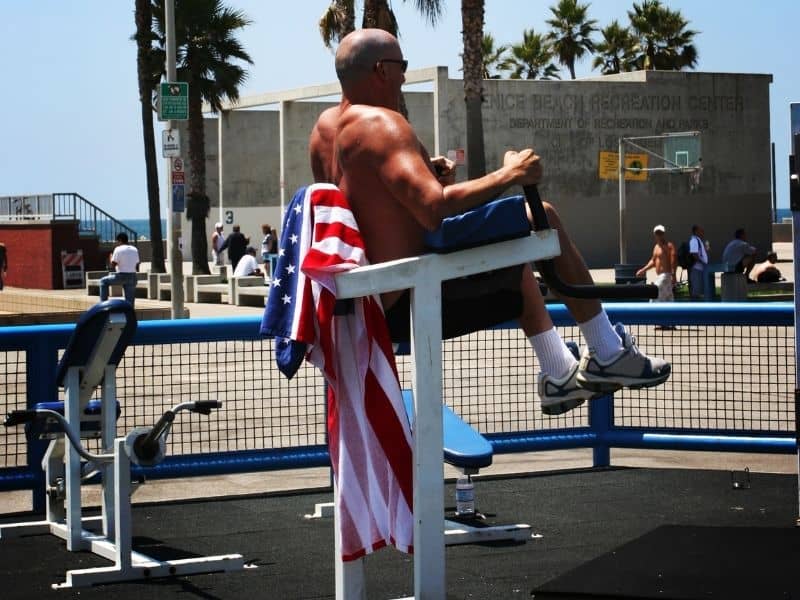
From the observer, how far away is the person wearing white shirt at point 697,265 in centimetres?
A: 2575

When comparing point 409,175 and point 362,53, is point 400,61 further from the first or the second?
point 409,175

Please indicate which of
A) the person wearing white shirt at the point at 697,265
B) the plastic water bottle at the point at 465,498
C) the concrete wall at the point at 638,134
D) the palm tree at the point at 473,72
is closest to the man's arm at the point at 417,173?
the plastic water bottle at the point at 465,498

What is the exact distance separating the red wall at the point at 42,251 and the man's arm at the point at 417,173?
36.9 meters

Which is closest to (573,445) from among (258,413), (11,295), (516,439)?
(516,439)

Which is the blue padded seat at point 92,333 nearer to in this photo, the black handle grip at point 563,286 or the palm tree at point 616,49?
the black handle grip at point 563,286

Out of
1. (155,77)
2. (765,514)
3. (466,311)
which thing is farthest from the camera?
(155,77)

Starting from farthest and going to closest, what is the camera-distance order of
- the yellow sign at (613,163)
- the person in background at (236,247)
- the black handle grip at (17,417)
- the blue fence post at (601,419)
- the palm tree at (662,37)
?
the palm tree at (662,37)
the yellow sign at (613,163)
the person in background at (236,247)
the blue fence post at (601,419)
the black handle grip at (17,417)

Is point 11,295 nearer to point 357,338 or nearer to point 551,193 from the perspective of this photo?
point 551,193

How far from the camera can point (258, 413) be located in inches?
472

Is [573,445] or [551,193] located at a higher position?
[551,193]

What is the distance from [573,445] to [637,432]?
1.52 ft

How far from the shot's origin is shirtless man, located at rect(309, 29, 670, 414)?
418cm

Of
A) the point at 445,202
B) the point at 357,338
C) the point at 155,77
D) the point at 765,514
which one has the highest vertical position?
the point at 155,77

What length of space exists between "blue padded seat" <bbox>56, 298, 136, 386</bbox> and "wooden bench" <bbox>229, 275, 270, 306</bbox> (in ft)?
70.4
